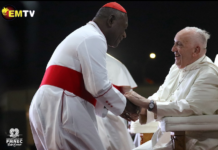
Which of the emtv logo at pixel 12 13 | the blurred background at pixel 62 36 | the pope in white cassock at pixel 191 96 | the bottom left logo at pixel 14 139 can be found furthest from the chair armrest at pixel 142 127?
the emtv logo at pixel 12 13

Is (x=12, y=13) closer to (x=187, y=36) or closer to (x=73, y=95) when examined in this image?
(x=187, y=36)

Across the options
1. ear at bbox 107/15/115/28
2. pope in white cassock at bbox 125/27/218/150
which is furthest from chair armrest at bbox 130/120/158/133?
ear at bbox 107/15/115/28

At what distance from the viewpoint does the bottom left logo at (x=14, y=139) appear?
567 cm

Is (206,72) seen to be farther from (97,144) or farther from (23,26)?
(23,26)

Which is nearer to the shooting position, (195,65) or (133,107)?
(133,107)

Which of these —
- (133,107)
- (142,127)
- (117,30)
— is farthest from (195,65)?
(142,127)

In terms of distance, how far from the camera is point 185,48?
2902 mm

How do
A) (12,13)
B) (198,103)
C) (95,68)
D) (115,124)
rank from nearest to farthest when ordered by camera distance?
(95,68) → (198,103) → (115,124) → (12,13)

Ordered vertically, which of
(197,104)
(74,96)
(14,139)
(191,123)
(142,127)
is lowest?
(14,139)

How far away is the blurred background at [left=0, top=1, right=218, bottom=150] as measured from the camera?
5703 millimetres

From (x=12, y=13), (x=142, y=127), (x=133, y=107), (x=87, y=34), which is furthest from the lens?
(x=12, y=13)

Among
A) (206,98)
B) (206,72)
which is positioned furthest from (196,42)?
(206,98)

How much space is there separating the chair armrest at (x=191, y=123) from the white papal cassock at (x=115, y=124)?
82 centimetres

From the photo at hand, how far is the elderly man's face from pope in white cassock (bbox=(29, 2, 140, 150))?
1.16 m
